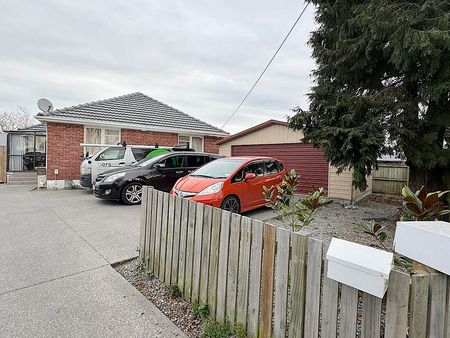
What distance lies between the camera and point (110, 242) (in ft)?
15.6

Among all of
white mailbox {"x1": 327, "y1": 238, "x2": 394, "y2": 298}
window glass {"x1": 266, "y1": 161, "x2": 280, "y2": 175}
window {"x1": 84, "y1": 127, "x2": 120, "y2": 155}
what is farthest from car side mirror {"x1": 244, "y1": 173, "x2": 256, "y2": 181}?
window {"x1": 84, "y1": 127, "x2": 120, "y2": 155}

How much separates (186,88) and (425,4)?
549 inches

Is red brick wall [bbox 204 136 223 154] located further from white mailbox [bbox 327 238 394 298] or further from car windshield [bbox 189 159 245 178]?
white mailbox [bbox 327 238 394 298]

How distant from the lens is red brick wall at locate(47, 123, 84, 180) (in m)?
11.8

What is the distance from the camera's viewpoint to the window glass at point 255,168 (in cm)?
667

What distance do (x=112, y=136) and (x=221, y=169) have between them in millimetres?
9045

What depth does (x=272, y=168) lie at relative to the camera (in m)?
7.61

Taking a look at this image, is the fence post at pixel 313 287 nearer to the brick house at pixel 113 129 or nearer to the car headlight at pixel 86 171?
the car headlight at pixel 86 171

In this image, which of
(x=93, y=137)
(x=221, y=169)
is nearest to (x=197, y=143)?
(x=93, y=137)

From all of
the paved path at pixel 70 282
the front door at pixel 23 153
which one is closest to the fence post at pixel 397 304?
the paved path at pixel 70 282

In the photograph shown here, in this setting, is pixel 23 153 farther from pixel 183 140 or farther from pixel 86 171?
pixel 183 140

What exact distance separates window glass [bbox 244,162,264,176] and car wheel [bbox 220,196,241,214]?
0.78 meters

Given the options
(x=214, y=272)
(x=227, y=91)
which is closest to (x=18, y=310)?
(x=214, y=272)

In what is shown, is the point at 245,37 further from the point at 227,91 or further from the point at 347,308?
the point at 347,308
